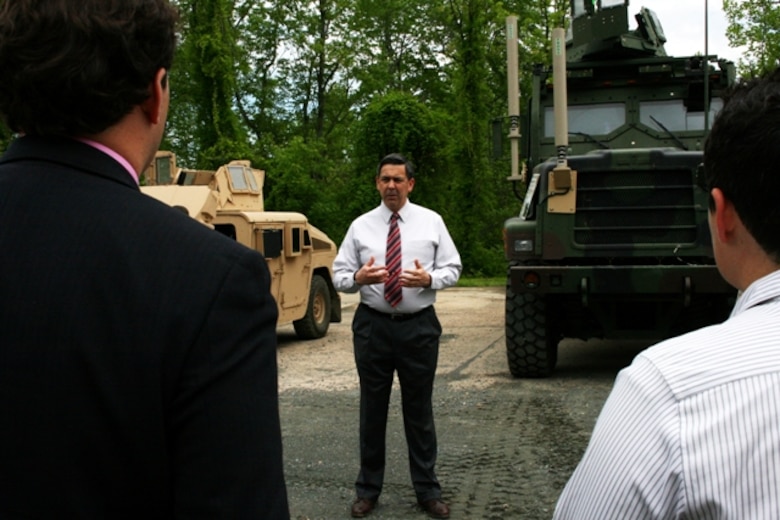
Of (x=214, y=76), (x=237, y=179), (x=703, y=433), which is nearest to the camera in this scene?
(x=703, y=433)

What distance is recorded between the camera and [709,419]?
1080 mm

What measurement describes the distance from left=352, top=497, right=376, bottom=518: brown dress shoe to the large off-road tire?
3385 mm

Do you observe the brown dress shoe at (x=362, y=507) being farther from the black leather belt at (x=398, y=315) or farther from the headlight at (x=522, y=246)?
the headlight at (x=522, y=246)

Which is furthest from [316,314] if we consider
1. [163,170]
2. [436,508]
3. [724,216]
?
[724,216]

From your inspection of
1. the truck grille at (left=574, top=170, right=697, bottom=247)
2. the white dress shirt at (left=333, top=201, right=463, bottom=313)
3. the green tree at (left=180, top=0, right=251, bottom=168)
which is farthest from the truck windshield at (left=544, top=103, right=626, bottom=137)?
the green tree at (left=180, top=0, right=251, bottom=168)

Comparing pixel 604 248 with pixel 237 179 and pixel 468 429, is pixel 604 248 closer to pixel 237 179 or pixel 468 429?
pixel 468 429

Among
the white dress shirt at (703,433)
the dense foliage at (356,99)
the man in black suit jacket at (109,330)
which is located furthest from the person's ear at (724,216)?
the dense foliage at (356,99)

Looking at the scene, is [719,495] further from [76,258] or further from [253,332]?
[76,258]

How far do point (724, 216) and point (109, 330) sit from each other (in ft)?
2.77

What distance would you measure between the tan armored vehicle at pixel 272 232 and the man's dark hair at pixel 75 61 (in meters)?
7.88

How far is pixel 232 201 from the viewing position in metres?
11.3

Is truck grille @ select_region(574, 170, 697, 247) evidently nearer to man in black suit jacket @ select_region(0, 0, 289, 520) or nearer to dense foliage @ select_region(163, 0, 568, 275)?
man in black suit jacket @ select_region(0, 0, 289, 520)

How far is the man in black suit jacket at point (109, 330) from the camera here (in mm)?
1223

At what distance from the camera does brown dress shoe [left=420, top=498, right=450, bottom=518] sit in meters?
4.32
